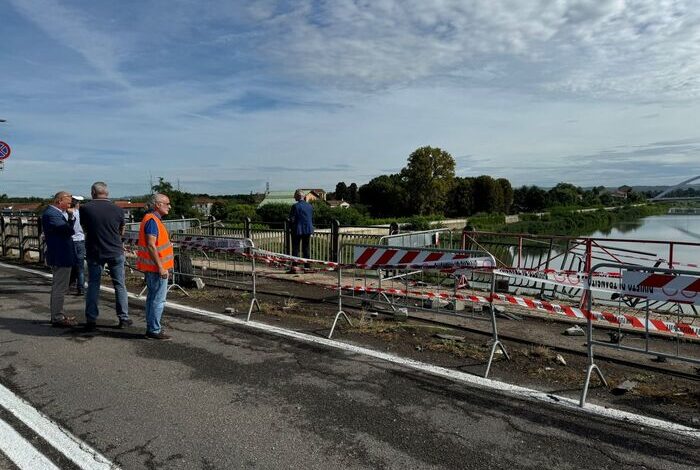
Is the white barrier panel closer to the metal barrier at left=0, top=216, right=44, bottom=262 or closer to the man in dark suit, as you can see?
the man in dark suit

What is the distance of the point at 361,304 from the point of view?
8.15m

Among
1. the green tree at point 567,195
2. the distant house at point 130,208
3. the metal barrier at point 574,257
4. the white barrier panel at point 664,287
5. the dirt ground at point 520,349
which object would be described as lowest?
the dirt ground at point 520,349

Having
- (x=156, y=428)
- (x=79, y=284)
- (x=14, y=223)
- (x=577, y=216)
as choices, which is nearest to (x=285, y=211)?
(x=577, y=216)

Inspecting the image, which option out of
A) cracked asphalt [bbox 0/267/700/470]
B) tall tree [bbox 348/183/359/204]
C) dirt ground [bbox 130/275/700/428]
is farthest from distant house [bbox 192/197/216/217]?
tall tree [bbox 348/183/359/204]

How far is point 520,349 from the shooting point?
5.71 m

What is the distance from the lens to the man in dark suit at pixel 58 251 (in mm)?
6438

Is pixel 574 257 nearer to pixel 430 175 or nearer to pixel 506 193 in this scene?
pixel 430 175

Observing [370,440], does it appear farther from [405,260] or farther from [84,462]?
[405,260]

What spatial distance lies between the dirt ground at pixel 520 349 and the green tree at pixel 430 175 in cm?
6997

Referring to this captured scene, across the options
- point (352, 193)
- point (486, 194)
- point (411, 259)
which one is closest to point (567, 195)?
point (486, 194)

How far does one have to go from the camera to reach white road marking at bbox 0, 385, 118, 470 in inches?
124

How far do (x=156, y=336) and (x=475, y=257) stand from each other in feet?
13.7

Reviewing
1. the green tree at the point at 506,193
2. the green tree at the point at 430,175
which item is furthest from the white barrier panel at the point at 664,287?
the green tree at the point at 506,193

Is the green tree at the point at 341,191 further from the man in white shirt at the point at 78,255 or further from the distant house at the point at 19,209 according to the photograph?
the man in white shirt at the point at 78,255
